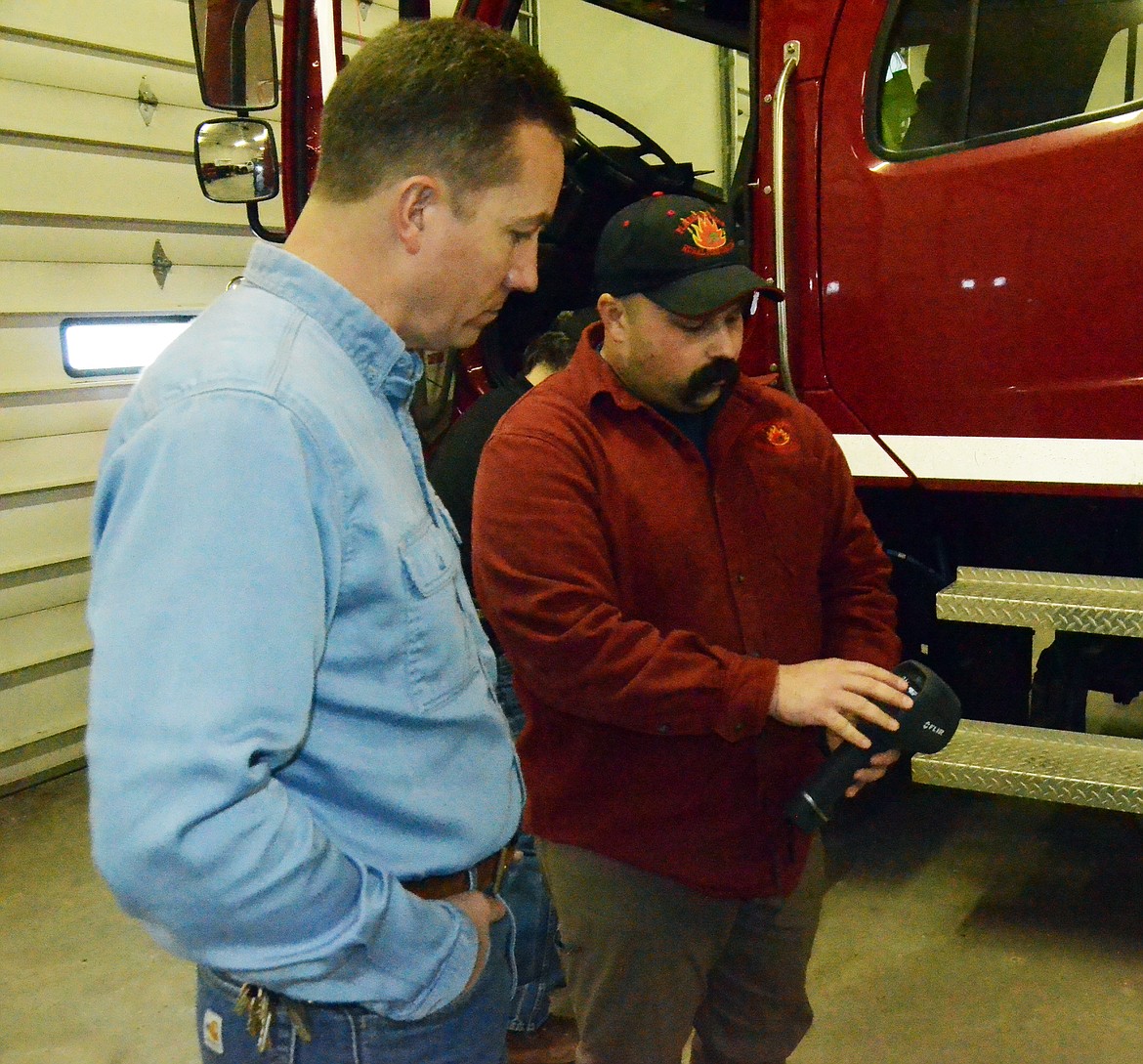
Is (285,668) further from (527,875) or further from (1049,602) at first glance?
(1049,602)

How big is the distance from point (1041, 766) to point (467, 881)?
1.75m

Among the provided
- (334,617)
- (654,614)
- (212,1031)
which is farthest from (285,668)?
(654,614)

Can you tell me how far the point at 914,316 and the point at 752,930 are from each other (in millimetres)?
1375

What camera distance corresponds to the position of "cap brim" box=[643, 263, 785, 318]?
1.85 metres

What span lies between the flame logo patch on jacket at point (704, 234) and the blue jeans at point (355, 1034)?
3.80 ft

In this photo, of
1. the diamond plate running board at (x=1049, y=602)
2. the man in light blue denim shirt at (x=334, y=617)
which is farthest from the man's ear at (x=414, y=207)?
the diamond plate running board at (x=1049, y=602)

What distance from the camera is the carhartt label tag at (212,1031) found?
113 cm

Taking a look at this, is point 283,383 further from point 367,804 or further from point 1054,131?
point 1054,131

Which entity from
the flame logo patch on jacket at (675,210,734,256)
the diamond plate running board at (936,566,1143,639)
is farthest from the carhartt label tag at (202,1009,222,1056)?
the diamond plate running board at (936,566,1143,639)

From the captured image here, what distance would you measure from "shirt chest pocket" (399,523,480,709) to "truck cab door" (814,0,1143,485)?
175cm

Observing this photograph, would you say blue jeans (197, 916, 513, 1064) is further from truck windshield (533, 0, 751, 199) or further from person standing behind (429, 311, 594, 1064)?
truck windshield (533, 0, 751, 199)

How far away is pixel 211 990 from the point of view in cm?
114

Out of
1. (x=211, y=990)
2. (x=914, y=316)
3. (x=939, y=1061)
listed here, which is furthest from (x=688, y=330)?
(x=939, y=1061)

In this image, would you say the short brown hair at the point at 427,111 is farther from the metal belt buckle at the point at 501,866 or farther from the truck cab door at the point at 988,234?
the truck cab door at the point at 988,234
